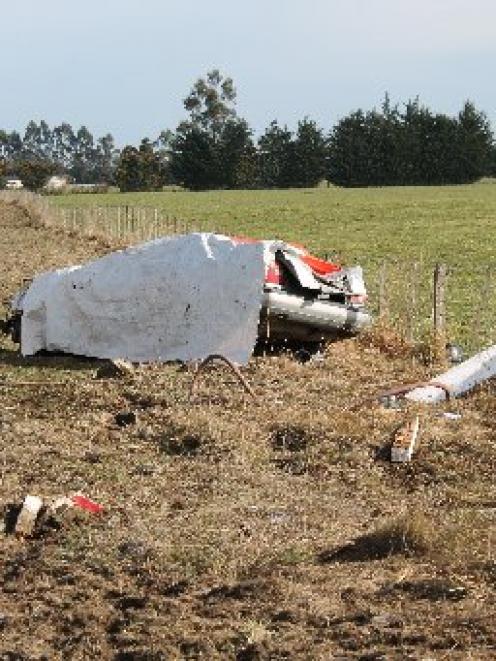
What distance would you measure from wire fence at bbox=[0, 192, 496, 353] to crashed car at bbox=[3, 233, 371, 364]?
102 cm

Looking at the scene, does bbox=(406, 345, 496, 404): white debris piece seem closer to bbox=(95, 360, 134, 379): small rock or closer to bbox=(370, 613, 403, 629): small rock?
bbox=(95, 360, 134, 379): small rock

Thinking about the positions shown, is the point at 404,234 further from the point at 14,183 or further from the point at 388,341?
the point at 14,183

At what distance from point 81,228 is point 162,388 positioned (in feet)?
69.8

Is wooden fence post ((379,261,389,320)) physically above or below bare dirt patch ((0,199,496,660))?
above

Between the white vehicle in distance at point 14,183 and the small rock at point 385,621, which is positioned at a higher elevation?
the white vehicle in distance at point 14,183

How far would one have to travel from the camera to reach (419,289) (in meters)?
19.0

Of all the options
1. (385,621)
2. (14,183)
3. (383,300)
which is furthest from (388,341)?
(14,183)

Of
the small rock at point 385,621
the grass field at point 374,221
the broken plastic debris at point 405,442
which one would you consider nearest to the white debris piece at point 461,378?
the broken plastic debris at point 405,442

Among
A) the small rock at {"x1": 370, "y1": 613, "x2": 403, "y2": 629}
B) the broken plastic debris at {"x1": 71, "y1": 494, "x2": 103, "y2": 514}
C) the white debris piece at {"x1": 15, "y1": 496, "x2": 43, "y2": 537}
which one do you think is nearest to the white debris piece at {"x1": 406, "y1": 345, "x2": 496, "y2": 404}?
the broken plastic debris at {"x1": 71, "y1": 494, "x2": 103, "y2": 514}

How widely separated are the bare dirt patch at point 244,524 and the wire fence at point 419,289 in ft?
7.60

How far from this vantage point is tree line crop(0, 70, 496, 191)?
310ft

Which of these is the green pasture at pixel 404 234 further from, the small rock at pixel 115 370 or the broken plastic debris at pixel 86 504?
the broken plastic debris at pixel 86 504

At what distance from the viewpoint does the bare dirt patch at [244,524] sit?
4.93 m

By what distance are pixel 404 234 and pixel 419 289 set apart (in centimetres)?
2020
